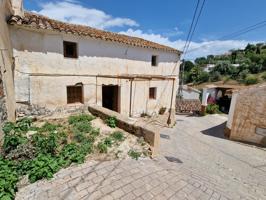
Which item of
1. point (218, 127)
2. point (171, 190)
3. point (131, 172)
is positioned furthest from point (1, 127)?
point (218, 127)

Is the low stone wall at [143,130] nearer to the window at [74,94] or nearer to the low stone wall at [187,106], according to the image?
the window at [74,94]

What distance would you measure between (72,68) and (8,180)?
6233 millimetres

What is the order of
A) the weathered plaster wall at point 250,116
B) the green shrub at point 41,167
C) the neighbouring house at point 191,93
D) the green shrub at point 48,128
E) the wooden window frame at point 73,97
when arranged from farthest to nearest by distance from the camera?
the neighbouring house at point 191,93
the weathered plaster wall at point 250,116
the wooden window frame at point 73,97
the green shrub at point 48,128
the green shrub at point 41,167

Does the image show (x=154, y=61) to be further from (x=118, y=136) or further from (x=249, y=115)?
(x=118, y=136)

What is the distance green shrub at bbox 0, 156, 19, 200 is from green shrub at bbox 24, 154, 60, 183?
0.29 m

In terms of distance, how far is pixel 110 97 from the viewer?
11984 millimetres

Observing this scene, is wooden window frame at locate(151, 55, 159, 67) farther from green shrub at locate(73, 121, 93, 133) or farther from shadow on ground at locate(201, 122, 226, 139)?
green shrub at locate(73, 121, 93, 133)

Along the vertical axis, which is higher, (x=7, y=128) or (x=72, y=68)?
(x=72, y=68)

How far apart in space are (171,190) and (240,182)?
10.4ft

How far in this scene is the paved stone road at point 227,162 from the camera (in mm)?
4695

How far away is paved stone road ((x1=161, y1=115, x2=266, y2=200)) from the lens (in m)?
4.70

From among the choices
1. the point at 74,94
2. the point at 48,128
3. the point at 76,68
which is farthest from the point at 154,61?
the point at 48,128

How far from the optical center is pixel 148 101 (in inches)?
501

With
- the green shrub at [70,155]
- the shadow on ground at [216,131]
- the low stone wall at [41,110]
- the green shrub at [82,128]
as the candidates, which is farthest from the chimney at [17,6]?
the shadow on ground at [216,131]
